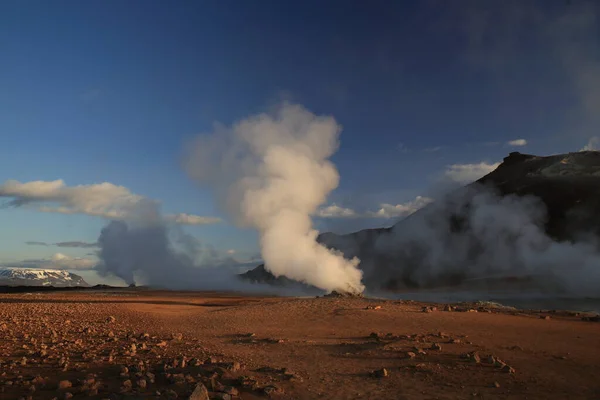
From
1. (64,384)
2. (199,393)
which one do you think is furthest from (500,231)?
(64,384)

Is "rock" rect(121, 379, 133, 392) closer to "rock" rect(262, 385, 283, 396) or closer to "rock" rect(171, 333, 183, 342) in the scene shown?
"rock" rect(262, 385, 283, 396)

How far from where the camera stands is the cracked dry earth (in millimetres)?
10375

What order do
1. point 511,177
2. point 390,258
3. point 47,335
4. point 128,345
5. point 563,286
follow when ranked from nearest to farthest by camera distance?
point 128,345
point 47,335
point 563,286
point 390,258
point 511,177

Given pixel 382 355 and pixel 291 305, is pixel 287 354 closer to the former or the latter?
pixel 382 355

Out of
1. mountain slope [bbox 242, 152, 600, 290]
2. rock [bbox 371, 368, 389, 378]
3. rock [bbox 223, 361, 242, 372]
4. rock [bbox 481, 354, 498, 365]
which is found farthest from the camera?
mountain slope [bbox 242, 152, 600, 290]

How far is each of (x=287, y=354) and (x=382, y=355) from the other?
3080 millimetres

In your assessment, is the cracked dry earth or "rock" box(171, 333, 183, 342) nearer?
the cracked dry earth

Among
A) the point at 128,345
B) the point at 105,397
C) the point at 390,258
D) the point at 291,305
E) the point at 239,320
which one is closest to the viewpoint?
the point at 105,397

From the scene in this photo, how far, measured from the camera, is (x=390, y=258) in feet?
343

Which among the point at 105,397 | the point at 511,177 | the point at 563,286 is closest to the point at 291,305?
the point at 105,397

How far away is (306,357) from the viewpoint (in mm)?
14117

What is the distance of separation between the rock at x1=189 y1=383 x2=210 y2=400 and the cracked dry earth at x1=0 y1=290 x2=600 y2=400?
21mm

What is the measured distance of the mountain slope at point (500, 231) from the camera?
7856cm

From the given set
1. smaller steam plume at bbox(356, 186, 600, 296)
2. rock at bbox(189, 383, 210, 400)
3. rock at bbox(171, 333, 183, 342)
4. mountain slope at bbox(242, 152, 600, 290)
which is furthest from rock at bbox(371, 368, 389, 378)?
mountain slope at bbox(242, 152, 600, 290)
